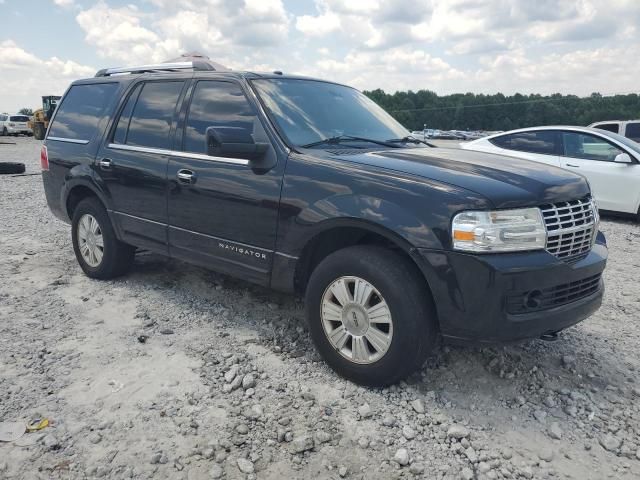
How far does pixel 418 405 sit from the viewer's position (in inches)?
119

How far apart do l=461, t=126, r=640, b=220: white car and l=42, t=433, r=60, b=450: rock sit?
7098mm

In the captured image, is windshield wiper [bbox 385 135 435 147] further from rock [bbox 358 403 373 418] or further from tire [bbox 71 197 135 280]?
tire [bbox 71 197 135 280]

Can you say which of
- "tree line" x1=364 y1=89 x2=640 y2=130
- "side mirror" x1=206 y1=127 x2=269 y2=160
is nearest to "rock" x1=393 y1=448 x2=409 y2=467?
"side mirror" x1=206 y1=127 x2=269 y2=160

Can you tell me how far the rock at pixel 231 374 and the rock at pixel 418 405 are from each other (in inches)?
42.8

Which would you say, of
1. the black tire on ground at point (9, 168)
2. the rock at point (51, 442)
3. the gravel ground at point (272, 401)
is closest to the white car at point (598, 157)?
the gravel ground at point (272, 401)

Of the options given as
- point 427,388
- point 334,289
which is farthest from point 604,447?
point 334,289

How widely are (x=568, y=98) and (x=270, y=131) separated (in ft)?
239

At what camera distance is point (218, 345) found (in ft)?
12.6

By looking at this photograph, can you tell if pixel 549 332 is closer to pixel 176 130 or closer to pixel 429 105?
pixel 176 130

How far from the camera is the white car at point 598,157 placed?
8359 mm

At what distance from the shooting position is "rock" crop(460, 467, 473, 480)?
248 centimetres

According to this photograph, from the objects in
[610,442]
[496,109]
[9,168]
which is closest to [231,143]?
[610,442]

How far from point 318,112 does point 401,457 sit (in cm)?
244

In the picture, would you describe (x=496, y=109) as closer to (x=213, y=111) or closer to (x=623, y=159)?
(x=623, y=159)
